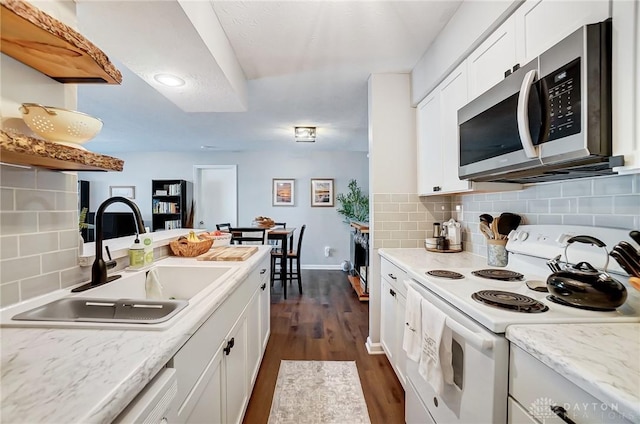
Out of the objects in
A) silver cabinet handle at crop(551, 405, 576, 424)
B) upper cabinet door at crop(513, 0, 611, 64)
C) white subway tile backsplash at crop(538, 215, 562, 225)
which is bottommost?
silver cabinet handle at crop(551, 405, 576, 424)

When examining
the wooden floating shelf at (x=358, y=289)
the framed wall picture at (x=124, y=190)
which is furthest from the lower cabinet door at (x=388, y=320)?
the framed wall picture at (x=124, y=190)

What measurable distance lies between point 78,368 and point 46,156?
1.97ft

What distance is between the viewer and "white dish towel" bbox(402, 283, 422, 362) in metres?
1.26

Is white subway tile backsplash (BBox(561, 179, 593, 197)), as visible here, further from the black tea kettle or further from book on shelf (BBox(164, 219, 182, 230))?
book on shelf (BBox(164, 219, 182, 230))

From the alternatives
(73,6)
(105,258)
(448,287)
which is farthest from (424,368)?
(73,6)

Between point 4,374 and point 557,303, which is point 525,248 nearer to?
point 557,303

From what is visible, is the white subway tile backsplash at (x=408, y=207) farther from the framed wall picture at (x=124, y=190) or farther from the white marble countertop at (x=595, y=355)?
the framed wall picture at (x=124, y=190)

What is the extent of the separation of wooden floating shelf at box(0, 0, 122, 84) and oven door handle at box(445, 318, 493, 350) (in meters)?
1.57

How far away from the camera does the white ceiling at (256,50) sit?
1341 mm

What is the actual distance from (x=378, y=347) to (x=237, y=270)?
5.06ft

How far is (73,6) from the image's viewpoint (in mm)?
1109

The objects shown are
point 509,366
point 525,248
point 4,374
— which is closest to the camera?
point 4,374

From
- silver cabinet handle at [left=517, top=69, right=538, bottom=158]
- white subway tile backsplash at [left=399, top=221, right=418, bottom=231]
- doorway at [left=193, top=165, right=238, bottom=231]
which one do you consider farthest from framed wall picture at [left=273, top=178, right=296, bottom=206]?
silver cabinet handle at [left=517, top=69, right=538, bottom=158]

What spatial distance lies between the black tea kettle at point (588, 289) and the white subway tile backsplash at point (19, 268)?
1815mm
